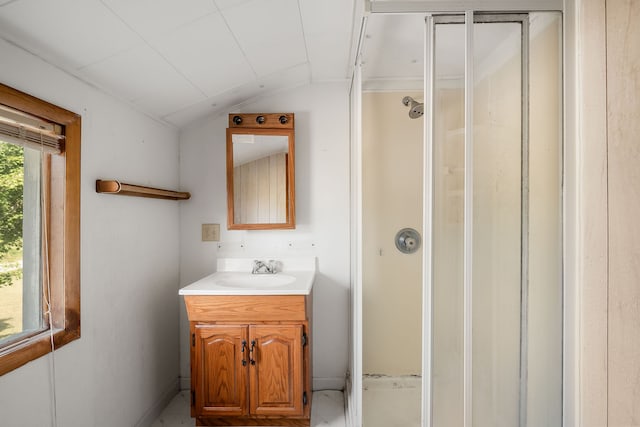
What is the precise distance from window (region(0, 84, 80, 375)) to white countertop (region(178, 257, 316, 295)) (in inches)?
21.3

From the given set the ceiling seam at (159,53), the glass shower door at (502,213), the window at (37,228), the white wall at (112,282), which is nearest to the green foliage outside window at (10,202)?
the window at (37,228)

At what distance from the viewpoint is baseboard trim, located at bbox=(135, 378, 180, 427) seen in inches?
75.3

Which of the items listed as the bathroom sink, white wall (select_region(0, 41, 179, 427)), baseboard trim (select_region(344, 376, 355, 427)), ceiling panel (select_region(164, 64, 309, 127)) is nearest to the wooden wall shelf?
white wall (select_region(0, 41, 179, 427))

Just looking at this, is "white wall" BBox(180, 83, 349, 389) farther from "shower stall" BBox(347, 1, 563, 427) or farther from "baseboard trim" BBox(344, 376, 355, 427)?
"shower stall" BBox(347, 1, 563, 427)

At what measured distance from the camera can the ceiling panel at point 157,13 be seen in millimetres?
1146

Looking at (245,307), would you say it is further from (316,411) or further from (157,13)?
(157,13)

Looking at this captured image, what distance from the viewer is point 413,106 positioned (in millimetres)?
1504

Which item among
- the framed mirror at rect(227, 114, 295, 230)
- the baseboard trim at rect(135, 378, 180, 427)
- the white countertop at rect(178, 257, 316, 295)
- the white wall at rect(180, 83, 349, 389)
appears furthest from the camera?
the white wall at rect(180, 83, 349, 389)

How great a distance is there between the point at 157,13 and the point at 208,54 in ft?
1.26

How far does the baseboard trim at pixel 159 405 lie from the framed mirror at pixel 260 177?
1138 mm

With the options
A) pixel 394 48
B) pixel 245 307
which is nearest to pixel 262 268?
pixel 245 307

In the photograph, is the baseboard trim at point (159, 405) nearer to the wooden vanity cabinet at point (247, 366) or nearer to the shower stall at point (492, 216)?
the wooden vanity cabinet at point (247, 366)

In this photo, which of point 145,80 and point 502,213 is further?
point 145,80

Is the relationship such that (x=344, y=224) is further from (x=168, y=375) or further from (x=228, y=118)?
(x=168, y=375)
